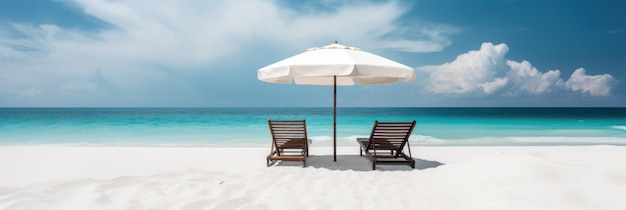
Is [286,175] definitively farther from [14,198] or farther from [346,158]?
[14,198]

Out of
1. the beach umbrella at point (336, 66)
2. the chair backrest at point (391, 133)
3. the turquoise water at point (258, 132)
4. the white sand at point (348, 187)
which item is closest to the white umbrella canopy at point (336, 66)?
the beach umbrella at point (336, 66)

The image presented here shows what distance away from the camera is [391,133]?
5.05 meters

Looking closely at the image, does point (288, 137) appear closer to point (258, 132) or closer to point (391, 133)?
point (391, 133)

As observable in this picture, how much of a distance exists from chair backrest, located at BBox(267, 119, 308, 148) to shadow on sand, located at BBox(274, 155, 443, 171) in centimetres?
42

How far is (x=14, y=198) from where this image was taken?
2.92 meters

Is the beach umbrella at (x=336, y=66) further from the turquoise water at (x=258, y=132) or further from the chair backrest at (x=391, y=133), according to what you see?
the turquoise water at (x=258, y=132)

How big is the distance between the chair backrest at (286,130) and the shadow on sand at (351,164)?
415mm

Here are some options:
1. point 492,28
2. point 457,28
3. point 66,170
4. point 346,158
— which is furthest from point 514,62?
point 66,170

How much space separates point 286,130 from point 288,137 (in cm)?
21

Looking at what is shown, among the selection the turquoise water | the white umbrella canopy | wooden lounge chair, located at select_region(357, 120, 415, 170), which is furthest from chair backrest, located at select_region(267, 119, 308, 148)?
the turquoise water

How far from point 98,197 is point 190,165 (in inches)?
95.0

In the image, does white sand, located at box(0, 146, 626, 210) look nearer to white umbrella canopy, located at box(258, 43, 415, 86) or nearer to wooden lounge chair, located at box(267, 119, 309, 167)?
wooden lounge chair, located at box(267, 119, 309, 167)

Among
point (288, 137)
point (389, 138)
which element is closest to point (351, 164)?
point (389, 138)

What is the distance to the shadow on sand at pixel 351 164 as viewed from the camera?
4883 mm
